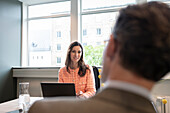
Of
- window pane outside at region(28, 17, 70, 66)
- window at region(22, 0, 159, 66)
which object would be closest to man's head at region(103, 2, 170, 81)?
window at region(22, 0, 159, 66)

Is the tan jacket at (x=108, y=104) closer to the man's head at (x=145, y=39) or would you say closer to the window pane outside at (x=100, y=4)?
the man's head at (x=145, y=39)

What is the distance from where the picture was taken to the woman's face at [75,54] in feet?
7.95

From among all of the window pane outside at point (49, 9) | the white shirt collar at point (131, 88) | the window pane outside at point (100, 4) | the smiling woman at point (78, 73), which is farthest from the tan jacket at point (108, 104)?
the window pane outside at point (49, 9)

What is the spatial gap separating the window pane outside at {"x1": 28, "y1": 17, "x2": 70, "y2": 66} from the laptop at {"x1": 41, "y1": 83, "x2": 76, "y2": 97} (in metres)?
2.45

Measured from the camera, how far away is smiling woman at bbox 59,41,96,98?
2.30 metres

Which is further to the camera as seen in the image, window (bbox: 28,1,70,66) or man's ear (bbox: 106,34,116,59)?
window (bbox: 28,1,70,66)

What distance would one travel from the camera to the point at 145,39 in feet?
1.22

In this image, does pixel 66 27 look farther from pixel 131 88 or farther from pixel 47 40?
pixel 131 88

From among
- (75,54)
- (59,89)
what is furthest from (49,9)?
(59,89)

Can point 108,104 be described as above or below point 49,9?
below

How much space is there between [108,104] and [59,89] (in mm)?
1199

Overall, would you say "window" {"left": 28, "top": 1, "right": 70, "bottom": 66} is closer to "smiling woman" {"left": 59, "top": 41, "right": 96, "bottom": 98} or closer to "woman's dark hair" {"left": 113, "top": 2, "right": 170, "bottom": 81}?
"smiling woman" {"left": 59, "top": 41, "right": 96, "bottom": 98}

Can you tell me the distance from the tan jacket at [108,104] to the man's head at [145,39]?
0.06 meters

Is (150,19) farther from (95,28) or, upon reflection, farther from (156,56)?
(95,28)
